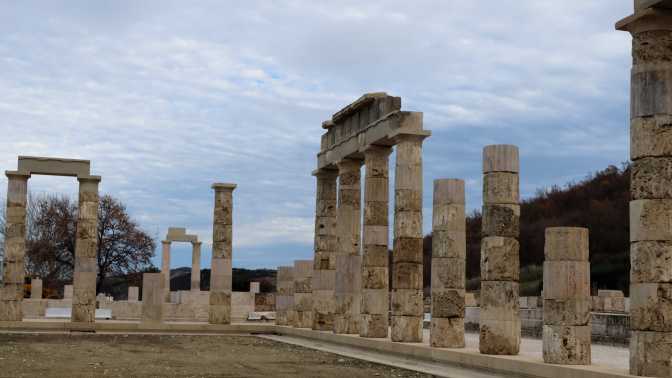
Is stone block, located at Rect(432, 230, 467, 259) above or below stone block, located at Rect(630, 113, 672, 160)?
below

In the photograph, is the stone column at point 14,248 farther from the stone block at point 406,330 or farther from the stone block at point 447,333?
the stone block at point 447,333

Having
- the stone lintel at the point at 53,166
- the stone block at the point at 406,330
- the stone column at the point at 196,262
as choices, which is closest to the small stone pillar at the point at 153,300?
the stone lintel at the point at 53,166

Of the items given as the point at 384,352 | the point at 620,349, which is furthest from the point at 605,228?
the point at 384,352

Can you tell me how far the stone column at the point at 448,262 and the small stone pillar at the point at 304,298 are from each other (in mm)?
8592

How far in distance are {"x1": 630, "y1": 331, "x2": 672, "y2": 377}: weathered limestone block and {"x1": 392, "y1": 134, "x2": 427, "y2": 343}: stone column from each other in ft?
24.4

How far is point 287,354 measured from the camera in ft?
58.3

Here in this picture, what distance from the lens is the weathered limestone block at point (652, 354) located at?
10.3 m

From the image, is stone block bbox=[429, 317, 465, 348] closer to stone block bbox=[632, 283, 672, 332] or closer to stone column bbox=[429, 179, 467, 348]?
stone column bbox=[429, 179, 467, 348]

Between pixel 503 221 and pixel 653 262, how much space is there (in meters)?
4.06

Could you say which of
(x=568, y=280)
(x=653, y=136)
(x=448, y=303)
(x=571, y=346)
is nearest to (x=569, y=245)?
(x=568, y=280)

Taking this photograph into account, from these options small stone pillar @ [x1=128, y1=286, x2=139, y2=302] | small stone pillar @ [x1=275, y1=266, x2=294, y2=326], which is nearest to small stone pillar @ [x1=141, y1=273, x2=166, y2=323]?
small stone pillar @ [x1=275, y1=266, x2=294, y2=326]

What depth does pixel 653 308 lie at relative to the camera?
10523 mm

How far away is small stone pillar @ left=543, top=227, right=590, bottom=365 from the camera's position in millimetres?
12123

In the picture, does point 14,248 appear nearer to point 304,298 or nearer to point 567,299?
point 304,298
